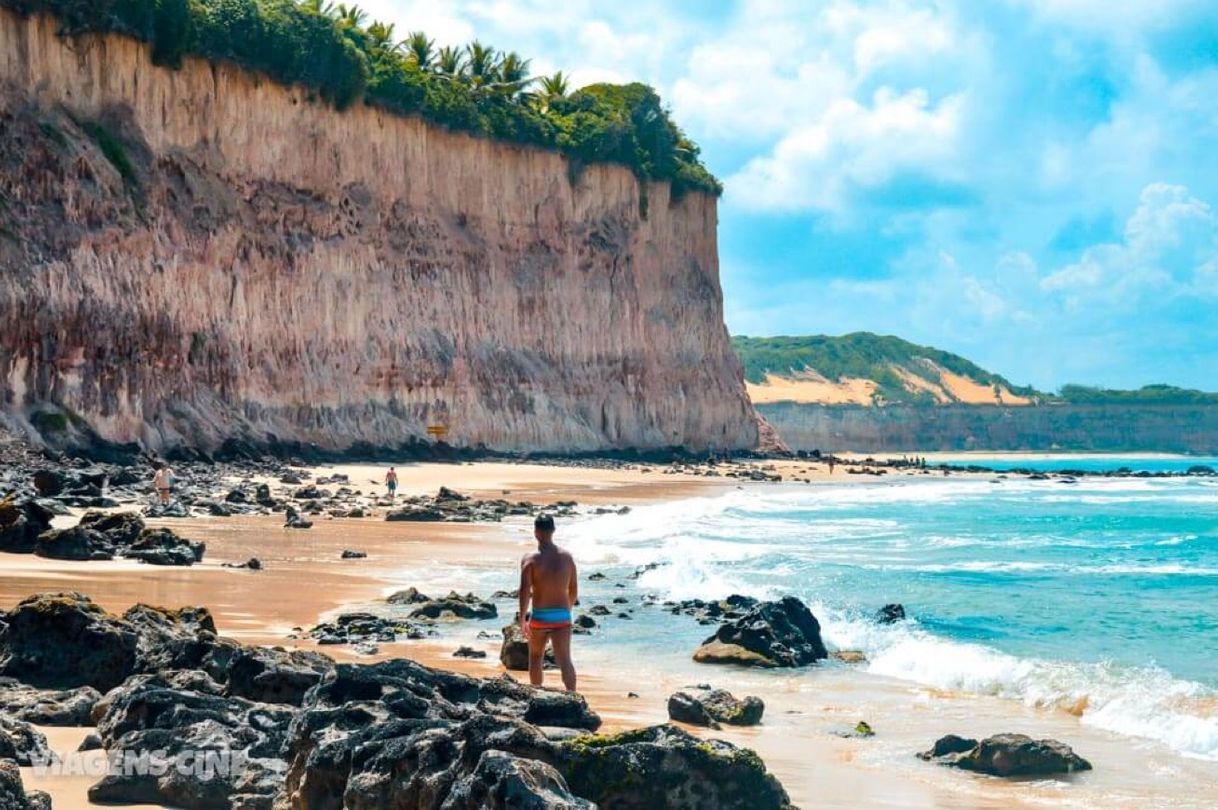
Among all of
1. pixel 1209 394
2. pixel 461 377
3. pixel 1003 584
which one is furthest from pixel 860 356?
pixel 1003 584

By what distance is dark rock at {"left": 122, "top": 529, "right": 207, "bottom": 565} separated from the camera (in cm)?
1619

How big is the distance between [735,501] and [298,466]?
451 inches

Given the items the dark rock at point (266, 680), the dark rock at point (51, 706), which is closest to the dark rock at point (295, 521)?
the dark rock at point (51, 706)

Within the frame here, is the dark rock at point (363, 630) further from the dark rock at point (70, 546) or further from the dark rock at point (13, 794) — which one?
the dark rock at point (13, 794)

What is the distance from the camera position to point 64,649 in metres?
8.77

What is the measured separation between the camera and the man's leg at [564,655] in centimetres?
916

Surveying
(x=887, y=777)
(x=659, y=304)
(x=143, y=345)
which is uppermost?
(x=659, y=304)

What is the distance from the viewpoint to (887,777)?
795cm

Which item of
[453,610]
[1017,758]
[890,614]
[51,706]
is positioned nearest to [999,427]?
[890,614]

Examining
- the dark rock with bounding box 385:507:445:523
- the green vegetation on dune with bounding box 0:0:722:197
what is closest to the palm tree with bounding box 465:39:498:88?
the green vegetation on dune with bounding box 0:0:722:197

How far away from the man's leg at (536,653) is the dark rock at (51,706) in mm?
2555

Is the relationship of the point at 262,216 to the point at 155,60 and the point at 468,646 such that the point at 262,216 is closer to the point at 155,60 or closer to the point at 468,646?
the point at 155,60

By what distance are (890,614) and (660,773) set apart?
941 cm

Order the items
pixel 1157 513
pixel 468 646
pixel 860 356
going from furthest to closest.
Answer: pixel 860 356 → pixel 1157 513 → pixel 468 646
